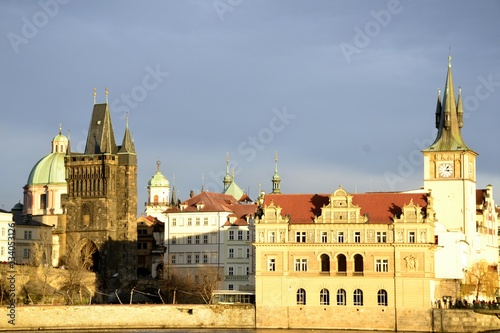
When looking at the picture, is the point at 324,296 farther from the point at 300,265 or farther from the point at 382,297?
the point at 382,297

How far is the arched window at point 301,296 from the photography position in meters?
108

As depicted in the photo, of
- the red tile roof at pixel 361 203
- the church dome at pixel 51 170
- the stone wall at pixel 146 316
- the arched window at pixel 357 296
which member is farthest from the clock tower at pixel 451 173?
the church dome at pixel 51 170

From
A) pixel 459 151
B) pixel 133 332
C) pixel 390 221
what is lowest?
pixel 133 332

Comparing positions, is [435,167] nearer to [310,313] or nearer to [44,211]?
[310,313]

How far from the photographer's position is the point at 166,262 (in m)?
146

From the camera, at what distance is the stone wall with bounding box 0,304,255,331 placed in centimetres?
10925

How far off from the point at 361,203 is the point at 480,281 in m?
18.1

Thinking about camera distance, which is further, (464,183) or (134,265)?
(134,265)

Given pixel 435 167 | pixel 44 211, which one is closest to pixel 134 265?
pixel 44 211

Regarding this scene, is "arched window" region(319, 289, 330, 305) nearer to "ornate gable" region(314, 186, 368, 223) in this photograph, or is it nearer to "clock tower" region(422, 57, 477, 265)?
"ornate gable" region(314, 186, 368, 223)

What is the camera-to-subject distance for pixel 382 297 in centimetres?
10656

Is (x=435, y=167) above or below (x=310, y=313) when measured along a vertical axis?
above

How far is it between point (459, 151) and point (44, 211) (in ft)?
223

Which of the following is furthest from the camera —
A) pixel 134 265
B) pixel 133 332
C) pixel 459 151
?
pixel 134 265
